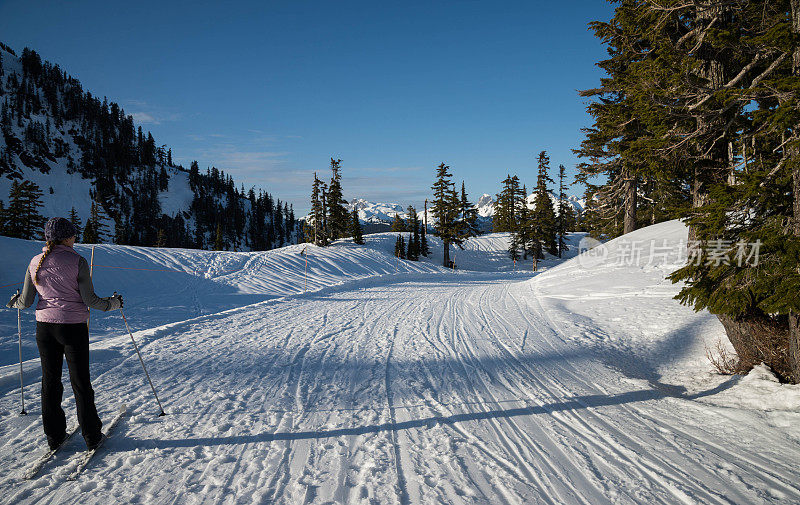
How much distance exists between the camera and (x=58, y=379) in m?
3.22

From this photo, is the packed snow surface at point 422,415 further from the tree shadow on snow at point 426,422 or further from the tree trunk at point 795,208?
the tree trunk at point 795,208

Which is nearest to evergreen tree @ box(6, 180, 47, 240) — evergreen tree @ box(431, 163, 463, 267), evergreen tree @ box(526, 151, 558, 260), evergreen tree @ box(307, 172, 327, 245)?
evergreen tree @ box(307, 172, 327, 245)

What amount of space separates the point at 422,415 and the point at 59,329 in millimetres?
3749

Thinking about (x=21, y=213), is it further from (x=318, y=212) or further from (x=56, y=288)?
(x=56, y=288)

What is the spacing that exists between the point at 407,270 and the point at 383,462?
28.6 m

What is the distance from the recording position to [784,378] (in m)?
4.72

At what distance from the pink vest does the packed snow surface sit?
127cm

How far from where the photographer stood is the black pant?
310cm

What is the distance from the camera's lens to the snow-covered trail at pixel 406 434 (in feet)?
8.93

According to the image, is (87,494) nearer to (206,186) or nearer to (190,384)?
(190,384)

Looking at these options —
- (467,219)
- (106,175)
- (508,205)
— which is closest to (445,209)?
(467,219)

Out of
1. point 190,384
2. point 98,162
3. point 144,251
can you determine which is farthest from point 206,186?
point 190,384

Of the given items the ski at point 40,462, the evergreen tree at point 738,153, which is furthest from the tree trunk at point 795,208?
the ski at point 40,462

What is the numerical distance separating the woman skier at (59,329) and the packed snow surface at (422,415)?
0.98 feet
